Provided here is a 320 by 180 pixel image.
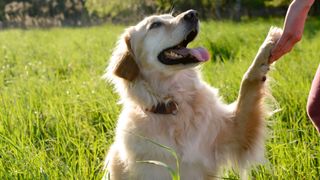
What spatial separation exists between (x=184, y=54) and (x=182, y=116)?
405 mm

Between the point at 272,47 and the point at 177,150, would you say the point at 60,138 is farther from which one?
the point at 272,47

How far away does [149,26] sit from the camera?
11.9ft

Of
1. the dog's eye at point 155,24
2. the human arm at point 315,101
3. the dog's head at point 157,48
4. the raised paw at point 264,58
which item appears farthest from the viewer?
the dog's eye at point 155,24

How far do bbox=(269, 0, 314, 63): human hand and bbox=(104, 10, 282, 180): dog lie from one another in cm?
27

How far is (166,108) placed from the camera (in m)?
3.28

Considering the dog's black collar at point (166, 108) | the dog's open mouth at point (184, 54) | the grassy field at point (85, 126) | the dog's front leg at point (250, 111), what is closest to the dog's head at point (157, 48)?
the dog's open mouth at point (184, 54)

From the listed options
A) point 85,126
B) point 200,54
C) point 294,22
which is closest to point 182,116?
point 200,54

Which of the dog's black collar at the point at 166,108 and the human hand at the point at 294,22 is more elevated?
the human hand at the point at 294,22

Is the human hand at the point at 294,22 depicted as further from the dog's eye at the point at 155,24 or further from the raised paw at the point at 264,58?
the dog's eye at the point at 155,24

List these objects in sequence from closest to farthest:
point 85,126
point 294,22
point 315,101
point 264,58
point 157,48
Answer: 1. point 315,101
2. point 294,22
3. point 264,58
4. point 157,48
5. point 85,126

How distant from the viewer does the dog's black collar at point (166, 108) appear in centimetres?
324

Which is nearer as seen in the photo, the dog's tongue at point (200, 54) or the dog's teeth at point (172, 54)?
the dog's tongue at point (200, 54)

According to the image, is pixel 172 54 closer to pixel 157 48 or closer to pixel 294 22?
pixel 157 48

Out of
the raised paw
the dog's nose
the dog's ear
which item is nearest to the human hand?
the raised paw
